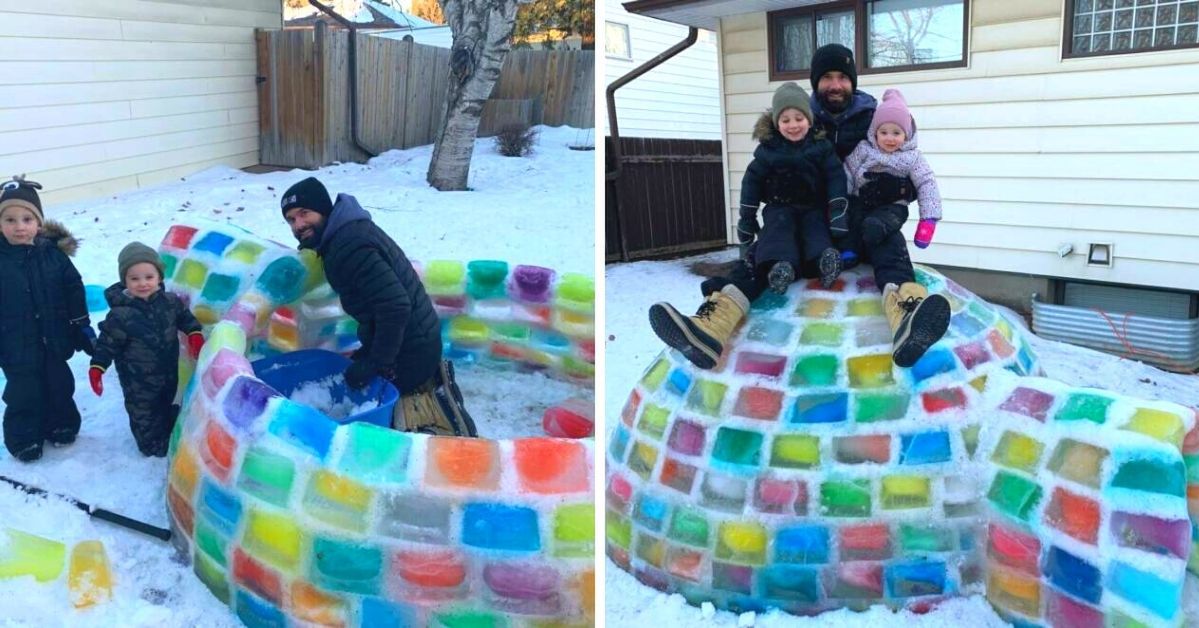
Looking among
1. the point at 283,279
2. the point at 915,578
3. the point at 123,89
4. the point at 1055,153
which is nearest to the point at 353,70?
the point at 123,89

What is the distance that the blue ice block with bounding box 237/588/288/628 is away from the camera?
124 centimetres

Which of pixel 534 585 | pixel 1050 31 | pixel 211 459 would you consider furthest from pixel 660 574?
pixel 1050 31

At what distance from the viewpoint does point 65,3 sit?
1184 millimetres

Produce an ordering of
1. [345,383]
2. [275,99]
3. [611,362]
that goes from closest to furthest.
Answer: [275,99] < [611,362] < [345,383]

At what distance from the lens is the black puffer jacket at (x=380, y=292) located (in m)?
1.63

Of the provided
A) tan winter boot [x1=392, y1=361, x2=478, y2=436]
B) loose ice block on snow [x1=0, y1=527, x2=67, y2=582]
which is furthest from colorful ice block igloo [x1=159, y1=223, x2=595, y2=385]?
loose ice block on snow [x1=0, y1=527, x2=67, y2=582]

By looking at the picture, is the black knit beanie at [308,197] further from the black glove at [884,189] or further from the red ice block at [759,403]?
the black glove at [884,189]

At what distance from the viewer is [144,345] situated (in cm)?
151

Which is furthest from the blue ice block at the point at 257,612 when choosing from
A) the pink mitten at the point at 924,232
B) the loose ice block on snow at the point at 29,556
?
the pink mitten at the point at 924,232

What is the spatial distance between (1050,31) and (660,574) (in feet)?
7.06

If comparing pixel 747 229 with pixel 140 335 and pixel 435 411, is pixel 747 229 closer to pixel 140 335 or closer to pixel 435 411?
pixel 435 411

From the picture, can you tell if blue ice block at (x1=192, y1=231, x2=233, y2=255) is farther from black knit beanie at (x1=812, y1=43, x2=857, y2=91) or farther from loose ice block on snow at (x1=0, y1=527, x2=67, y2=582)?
black knit beanie at (x1=812, y1=43, x2=857, y2=91)

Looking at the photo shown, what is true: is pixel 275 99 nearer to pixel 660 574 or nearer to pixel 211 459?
pixel 211 459

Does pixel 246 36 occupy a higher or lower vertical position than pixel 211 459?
higher
